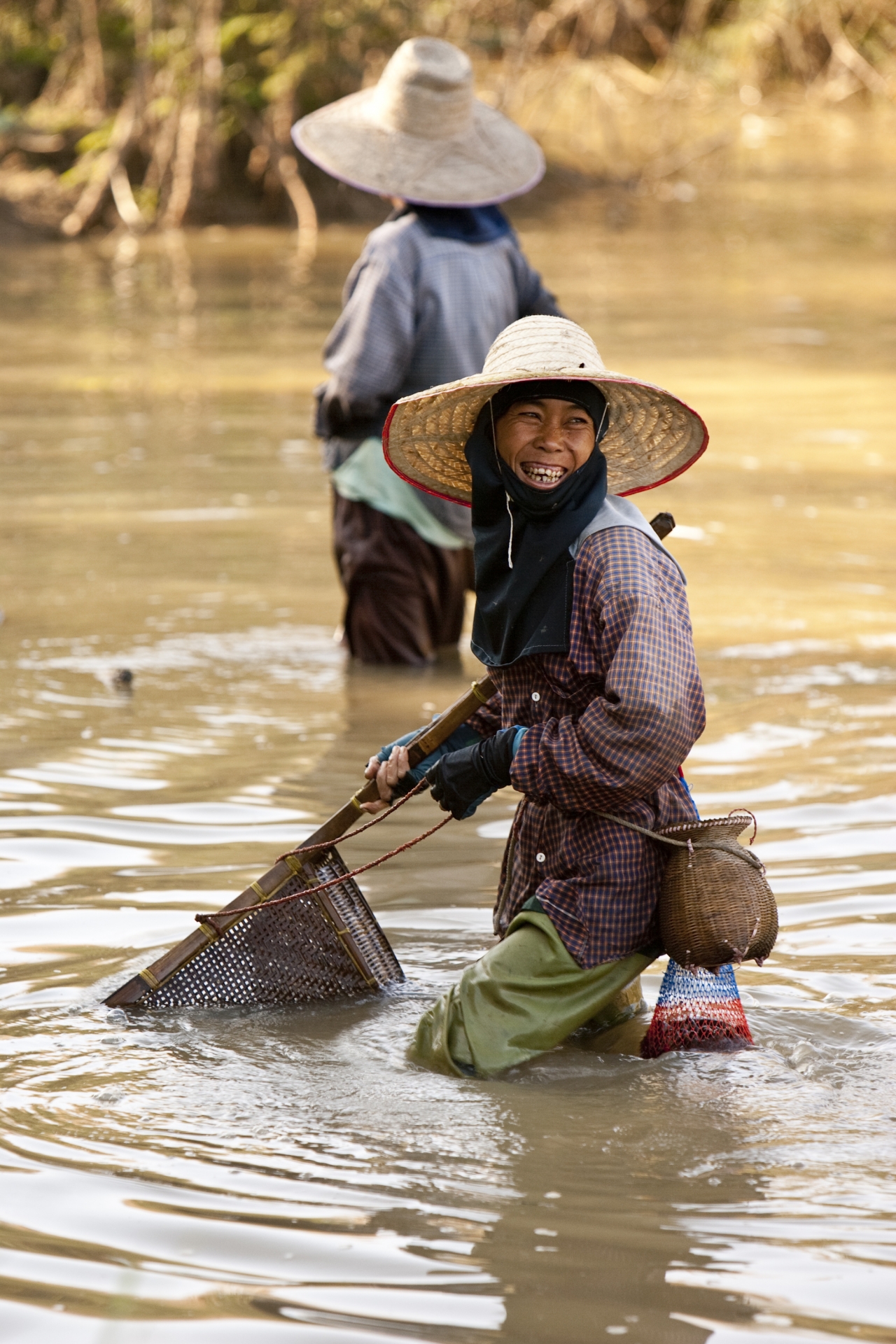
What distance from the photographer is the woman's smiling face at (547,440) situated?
337 centimetres

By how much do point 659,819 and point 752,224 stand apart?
17493 mm

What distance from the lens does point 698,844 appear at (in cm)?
333

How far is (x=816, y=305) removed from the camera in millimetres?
14703

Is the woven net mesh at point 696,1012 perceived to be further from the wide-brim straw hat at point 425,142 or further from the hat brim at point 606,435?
the wide-brim straw hat at point 425,142

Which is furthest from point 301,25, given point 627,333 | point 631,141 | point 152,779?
point 152,779

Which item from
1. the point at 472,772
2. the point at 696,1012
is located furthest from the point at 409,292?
the point at 696,1012

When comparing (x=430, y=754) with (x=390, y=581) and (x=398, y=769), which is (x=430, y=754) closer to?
(x=398, y=769)

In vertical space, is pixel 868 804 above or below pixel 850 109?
above

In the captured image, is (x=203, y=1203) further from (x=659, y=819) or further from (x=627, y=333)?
(x=627, y=333)

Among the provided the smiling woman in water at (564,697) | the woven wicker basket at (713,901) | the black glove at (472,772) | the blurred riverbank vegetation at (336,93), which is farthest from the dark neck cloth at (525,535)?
the blurred riverbank vegetation at (336,93)

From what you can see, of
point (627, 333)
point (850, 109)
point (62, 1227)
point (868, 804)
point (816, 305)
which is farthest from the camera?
point (850, 109)

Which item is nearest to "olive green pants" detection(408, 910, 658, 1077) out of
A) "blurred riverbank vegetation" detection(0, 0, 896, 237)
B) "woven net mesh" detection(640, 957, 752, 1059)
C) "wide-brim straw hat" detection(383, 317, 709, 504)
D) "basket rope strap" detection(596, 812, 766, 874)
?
"woven net mesh" detection(640, 957, 752, 1059)

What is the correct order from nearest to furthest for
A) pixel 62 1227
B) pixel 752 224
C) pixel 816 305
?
pixel 62 1227 → pixel 816 305 → pixel 752 224

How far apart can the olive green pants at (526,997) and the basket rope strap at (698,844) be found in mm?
225
